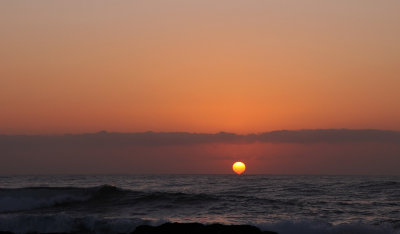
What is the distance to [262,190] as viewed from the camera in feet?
118

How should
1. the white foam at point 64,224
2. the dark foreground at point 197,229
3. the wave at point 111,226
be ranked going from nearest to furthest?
the dark foreground at point 197,229
the wave at point 111,226
the white foam at point 64,224

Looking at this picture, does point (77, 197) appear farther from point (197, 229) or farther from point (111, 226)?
point (197, 229)

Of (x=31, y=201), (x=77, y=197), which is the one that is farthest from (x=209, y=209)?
(x=31, y=201)

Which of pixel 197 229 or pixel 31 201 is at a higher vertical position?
pixel 197 229

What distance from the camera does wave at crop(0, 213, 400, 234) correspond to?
18.7 meters

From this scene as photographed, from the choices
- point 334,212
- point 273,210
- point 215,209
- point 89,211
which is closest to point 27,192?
point 89,211

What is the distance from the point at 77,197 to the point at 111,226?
14.7 metres

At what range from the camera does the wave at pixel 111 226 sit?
61.3ft

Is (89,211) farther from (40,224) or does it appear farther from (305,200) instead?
(305,200)

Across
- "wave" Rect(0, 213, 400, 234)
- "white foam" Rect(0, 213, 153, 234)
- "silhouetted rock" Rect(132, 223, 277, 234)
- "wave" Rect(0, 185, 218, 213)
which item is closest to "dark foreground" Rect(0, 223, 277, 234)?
"silhouetted rock" Rect(132, 223, 277, 234)

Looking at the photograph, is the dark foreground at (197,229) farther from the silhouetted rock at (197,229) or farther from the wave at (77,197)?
the wave at (77,197)

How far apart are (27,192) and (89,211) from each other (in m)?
9.91

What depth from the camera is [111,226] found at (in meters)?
19.8

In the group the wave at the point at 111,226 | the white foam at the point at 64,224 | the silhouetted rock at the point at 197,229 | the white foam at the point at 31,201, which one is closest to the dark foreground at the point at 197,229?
the silhouetted rock at the point at 197,229
